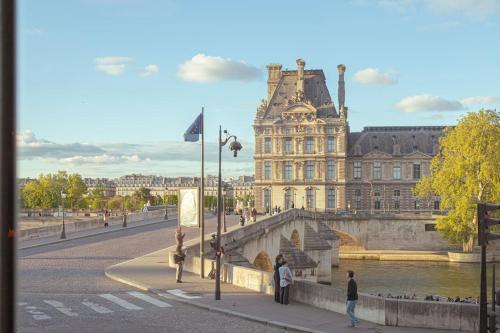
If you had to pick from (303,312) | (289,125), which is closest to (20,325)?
(303,312)

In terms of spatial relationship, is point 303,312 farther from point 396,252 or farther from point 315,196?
point 315,196

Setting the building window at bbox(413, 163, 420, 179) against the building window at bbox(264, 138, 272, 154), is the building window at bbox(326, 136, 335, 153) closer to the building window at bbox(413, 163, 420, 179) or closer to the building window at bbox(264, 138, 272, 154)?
the building window at bbox(264, 138, 272, 154)

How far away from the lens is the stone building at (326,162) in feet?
315

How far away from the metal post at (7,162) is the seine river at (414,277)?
148ft

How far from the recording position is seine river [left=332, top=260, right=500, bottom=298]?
50291 mm

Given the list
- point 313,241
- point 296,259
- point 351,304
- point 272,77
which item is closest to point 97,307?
point 351,304

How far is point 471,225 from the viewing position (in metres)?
64.4

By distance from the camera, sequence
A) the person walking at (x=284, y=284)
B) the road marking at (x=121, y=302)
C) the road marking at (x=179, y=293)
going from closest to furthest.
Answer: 1. the road marking at (x=121, y=302)
2. the person walking at (x=284, y=284)
3. the road marking at (x=179, y=293)

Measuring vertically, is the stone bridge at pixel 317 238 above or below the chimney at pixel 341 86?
below

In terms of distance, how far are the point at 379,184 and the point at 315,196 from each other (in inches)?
390

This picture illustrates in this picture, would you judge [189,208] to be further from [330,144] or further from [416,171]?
[416,171]

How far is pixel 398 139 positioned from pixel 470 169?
117 ft

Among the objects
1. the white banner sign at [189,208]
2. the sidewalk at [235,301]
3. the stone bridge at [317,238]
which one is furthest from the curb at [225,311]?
the stone bridge at [317,238]

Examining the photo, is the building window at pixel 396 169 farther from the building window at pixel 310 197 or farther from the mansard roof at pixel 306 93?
the building window at pixel 310 197
